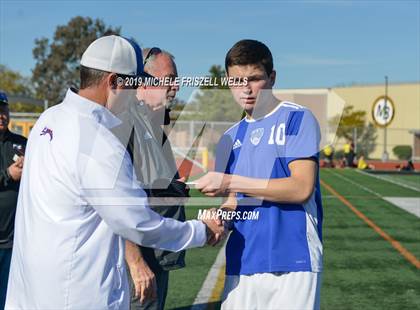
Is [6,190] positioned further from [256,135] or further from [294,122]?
[294,122]

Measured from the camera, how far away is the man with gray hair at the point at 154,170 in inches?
148

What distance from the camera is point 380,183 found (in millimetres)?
26422

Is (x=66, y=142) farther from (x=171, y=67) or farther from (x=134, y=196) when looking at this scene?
(x=171, y=67)

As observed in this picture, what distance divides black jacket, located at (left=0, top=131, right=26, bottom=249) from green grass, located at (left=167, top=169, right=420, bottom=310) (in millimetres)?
1949

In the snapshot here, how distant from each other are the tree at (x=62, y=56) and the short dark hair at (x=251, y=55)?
199ft

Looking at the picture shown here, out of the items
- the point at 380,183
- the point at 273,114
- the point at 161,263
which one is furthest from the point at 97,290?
the point at 380,183

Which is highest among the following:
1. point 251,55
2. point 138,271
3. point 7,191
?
point 251,55

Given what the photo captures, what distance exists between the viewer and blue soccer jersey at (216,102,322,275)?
3.55 m

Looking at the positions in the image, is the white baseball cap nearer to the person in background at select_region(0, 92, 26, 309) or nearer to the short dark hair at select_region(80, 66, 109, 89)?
the short dark hair at select_region(80, 66, 109, 89)

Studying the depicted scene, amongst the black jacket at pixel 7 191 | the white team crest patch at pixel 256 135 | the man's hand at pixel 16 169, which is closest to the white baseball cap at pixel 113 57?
the white team crest patch at pixel 256 135

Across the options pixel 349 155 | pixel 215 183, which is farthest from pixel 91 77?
pixel 349 155

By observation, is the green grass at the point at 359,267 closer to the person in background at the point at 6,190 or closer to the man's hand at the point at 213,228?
the person in background at the point at 6,190

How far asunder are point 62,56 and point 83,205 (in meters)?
63.3

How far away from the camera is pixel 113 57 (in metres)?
3.06
